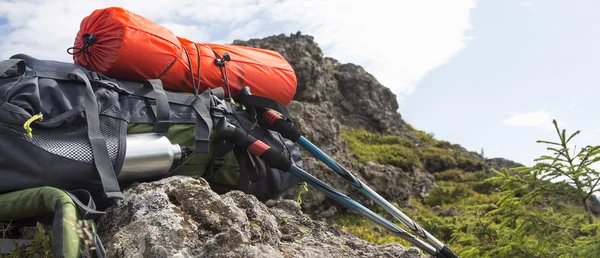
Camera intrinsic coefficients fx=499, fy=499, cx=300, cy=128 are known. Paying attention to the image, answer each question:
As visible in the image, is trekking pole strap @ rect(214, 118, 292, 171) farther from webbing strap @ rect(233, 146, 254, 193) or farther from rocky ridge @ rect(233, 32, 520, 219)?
Answer: rocky ridge @ rect(233, 32, 520, 219)

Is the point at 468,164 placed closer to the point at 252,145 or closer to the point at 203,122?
the point at 252,145

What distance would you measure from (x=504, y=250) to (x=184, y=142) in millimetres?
3208

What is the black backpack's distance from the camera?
2.35m

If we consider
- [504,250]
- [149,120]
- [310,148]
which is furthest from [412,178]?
[149,120]

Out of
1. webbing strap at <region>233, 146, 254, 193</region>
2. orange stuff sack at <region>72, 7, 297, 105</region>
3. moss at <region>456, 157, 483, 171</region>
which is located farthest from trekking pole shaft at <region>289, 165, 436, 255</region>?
moss at <region>456, 157, 483, 171</region>

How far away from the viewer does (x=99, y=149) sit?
8.00 feet

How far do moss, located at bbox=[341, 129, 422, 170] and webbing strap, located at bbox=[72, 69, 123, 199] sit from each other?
Answer: 49.3ft

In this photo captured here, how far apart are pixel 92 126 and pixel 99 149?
0.44 feet

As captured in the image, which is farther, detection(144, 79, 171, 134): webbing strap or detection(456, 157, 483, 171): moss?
detection(456, 157, 483, 171): moss

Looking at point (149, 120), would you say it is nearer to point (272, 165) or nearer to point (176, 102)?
point (176, 102)

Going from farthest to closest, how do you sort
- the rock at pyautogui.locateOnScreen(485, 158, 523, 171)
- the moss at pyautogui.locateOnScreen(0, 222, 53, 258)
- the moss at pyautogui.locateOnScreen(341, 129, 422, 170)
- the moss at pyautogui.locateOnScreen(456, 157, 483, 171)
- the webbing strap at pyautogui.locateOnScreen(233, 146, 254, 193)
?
the rock at pyautogui.locateOnScreen(485, 158, 523, 171), the moss at pyautogui.locateOnScreen(456, 157, 483, 171), the moss at pyautogui.locateOnScreen(341, 129, 422, 170), the webbing strap at pyautogui.locateOnScreen(233, 146, 254, 193), the moss at pyautogui.locateOnScreen(0, 222, 53, 258)

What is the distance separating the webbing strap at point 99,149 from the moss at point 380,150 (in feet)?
49.3

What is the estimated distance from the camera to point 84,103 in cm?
252

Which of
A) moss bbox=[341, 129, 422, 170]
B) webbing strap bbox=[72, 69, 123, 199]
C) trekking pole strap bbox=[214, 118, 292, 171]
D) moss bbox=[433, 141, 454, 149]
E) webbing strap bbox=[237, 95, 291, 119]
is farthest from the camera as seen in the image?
moss bbox=[433, 141, 454, 149]
